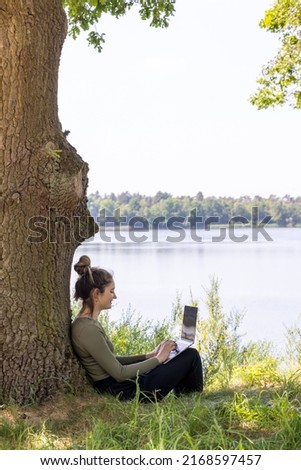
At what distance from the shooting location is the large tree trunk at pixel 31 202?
4.49 metres

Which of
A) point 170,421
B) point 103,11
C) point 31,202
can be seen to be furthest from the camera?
point 103,11

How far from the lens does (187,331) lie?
194 inches

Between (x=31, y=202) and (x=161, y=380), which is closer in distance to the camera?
(x=31, y=202)

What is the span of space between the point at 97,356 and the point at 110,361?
0.10 metres

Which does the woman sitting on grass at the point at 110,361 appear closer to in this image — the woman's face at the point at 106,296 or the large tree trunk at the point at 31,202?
the woman's face at the point at 106,296

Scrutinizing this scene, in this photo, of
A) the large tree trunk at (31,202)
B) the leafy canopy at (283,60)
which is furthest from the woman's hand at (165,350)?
the leafy canopy at (283,60)

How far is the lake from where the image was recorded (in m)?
11.5

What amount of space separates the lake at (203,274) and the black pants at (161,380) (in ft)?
8.34

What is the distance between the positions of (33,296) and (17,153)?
0.99m

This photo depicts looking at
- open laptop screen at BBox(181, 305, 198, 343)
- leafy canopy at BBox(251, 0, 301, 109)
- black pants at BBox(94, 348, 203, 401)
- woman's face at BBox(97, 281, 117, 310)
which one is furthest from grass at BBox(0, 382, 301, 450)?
leafy canopy at BBox(251, 0, 301, 109)

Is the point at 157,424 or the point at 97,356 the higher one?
the point at 97,356

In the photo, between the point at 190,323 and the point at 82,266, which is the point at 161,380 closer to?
the point at 190,323

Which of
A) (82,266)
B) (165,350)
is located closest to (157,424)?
(165,350)

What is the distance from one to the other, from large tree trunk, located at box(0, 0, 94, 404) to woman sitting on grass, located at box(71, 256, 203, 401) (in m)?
0.18
